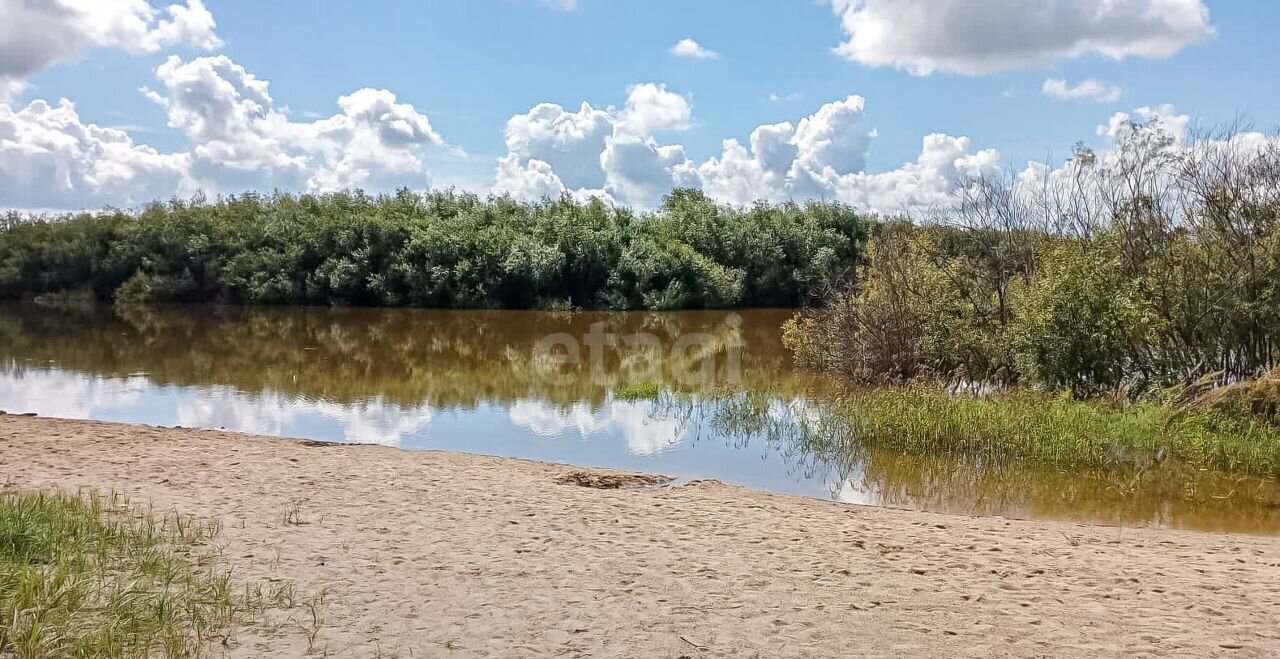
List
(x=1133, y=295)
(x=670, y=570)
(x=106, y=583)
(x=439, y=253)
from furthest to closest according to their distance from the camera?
(x=439, y=253) → (x=1133, y=295) → (x=670, y=570) → (x=106, y=583)

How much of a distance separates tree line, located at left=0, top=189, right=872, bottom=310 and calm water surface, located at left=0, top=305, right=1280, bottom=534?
300 inches

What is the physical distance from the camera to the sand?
19.7ft

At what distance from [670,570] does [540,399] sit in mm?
12386

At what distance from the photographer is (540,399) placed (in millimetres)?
19625

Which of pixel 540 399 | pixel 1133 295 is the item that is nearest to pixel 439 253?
pixel 540 399

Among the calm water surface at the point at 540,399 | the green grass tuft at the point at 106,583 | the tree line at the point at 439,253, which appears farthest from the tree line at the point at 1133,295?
the tree line at the point at 439,253

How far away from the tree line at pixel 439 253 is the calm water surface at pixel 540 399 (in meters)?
7.63

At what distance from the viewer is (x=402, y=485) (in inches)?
415

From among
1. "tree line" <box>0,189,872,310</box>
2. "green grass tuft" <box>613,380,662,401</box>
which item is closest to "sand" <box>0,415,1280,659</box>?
"green grass tuft" <box>613,380,662,401</box>

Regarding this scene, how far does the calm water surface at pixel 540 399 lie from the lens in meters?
11.8

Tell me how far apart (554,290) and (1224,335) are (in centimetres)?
3396

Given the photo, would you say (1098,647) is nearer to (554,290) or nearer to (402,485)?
(402,485)

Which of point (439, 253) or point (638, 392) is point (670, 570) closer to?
point (638, 392)

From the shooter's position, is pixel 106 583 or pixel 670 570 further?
pixel 670 570
